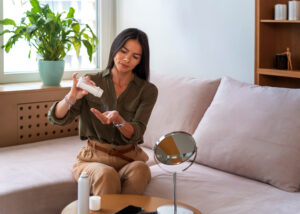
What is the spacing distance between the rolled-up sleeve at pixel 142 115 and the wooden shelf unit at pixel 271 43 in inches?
24.9

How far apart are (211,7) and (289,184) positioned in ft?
4.24

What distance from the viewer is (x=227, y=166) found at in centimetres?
217

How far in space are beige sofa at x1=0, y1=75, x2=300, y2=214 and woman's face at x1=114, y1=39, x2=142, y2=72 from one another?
51 centimetres

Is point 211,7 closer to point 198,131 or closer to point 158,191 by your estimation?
point 198,131

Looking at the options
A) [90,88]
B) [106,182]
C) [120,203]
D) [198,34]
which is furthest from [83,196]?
[198,34]

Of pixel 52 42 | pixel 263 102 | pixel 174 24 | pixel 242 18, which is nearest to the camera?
pixel 263 102

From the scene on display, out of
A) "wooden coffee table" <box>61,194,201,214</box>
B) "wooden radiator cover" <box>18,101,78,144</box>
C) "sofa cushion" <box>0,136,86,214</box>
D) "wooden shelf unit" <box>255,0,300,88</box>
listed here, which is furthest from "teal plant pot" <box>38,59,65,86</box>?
"wooden coffee table" <box>61,194,201,214</box>

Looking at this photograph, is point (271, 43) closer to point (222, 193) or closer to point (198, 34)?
point (198, 34)

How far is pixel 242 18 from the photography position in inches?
106

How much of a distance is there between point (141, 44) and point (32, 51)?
1349 millimetres

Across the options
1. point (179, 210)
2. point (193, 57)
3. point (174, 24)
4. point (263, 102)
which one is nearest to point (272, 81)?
point (263, 102)

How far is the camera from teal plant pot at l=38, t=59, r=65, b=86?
293cm

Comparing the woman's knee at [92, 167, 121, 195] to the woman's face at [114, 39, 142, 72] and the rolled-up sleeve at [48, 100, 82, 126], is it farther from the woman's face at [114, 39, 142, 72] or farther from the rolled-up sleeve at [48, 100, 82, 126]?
the woman's face at [114, 39, 142, 72]

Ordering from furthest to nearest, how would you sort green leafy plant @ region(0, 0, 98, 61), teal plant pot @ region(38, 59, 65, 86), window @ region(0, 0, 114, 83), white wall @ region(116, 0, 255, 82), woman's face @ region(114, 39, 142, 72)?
window @ region(0, 0, 114, 83) → teal plant pot @ region(38, 59, 65, 86) → green leafy plant @ region(0, 0, 98, 61) → white wall @ region(116, 0, 255, 82) → woman's face @ region(114, 39, 142, 72)
